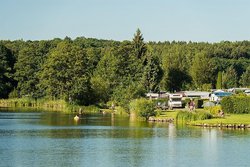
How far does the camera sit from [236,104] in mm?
72938

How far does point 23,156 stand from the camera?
40031mm

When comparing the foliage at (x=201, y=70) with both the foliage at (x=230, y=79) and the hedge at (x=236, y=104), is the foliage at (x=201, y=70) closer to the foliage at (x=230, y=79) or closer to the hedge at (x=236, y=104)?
the foliage at (x=230, y=79)

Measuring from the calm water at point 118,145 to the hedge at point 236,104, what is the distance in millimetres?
10807

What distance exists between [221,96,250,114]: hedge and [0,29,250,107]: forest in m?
14.7

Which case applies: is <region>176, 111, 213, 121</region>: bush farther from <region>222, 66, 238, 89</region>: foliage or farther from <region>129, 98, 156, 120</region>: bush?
<region>222, 66, 238, 89</region>: foliage

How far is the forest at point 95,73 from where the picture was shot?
9919 cm

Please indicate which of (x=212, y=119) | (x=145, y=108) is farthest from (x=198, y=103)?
(x=212, y=119)

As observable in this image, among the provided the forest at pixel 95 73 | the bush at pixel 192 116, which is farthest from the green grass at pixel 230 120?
the forest at pixel 95 73

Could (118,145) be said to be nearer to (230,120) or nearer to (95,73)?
(230,120)

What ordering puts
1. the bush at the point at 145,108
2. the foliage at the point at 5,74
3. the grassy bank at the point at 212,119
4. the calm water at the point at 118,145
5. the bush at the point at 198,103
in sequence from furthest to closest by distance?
the foliage at the point at 5,74, the bush at the point at 198,103, the bush at the point at 145,108, the grassy bank at the point at 212,119, the calm water at the point at 118,145

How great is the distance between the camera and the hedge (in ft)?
237

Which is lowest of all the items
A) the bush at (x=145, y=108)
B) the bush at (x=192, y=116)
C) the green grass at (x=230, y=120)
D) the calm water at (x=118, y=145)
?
the calm water at (x=118, y=145)

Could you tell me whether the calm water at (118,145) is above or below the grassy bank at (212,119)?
below

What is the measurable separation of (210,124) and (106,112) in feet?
89.6
